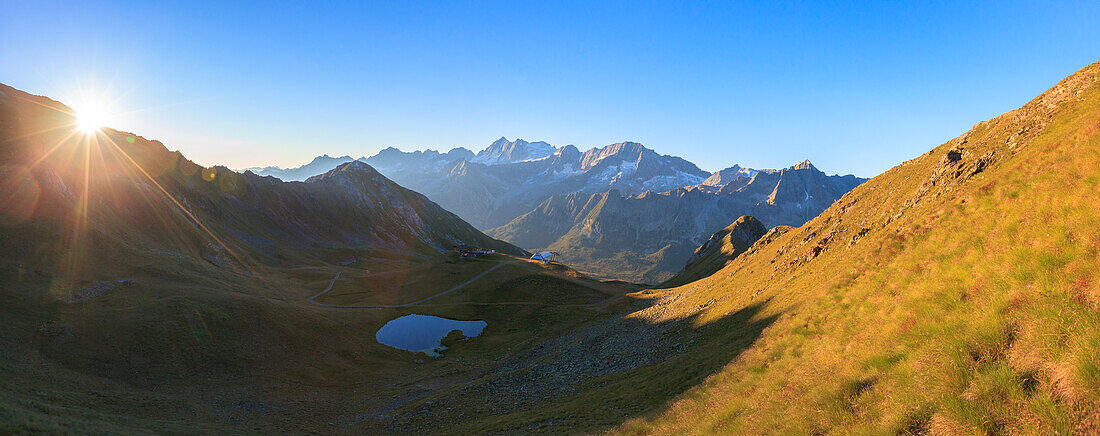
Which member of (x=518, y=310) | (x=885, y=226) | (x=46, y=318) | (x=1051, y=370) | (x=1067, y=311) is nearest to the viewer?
(x=1051, y=370)

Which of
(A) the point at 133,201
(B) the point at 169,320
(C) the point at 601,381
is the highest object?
(A) the point at 133,201

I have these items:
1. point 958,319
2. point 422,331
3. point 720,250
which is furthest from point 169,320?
point 720,250

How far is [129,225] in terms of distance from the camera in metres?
91.1

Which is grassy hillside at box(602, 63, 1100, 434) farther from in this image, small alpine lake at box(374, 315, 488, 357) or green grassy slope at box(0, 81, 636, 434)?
small alpine lake at box(374, 315, 488, 357)

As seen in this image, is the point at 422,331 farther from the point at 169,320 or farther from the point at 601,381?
the point at 601,381

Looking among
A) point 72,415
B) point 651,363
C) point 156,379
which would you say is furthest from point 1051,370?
point 156,379

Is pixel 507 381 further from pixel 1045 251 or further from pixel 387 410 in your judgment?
pixel 1045 251

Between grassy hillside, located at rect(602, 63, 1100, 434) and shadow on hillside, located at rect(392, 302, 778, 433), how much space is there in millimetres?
1480

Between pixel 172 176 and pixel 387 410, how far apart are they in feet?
531

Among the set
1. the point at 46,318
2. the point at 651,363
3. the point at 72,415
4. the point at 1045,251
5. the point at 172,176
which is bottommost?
the point at 651,363

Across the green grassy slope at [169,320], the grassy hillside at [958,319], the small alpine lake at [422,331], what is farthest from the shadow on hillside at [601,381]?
the small alpine lake at [422,331]

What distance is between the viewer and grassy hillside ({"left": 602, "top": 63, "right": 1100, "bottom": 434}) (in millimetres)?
8859

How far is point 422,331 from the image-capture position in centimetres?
Answer: 7325

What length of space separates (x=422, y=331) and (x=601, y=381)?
164ft
